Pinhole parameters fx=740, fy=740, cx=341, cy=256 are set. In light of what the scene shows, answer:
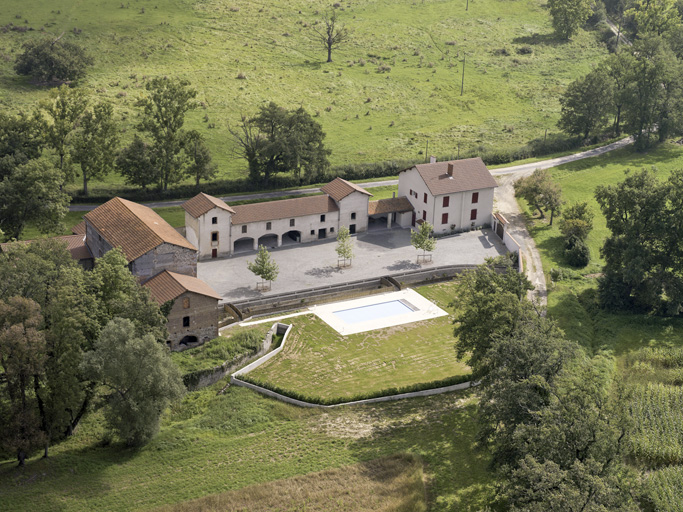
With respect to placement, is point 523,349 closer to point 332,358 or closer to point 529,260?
point 332,358

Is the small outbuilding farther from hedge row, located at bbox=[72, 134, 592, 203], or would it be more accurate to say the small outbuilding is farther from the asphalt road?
hedge row, located at bbox=[72, 134, 592, 203]

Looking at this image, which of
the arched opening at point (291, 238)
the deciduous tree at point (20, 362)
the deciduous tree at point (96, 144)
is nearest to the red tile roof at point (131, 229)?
the arched opening at point (291, 238)

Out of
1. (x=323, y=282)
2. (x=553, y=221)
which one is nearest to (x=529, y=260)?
(x=553, y=221)

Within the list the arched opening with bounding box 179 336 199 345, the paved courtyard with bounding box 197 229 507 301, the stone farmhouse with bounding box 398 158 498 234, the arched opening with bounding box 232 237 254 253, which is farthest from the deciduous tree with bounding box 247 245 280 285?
the stone farmhouse with bounding box 398 158 498 234

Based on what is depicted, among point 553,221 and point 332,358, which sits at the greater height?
point 553,221

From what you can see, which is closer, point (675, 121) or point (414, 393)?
point (414, 393)

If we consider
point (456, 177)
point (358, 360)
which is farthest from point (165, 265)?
point (456, 177)
